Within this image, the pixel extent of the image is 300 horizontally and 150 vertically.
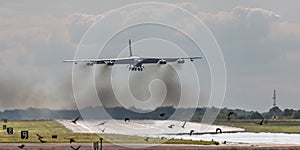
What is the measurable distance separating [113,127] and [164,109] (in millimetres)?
14799

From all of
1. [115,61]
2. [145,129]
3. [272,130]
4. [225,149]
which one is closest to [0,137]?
[115,61]

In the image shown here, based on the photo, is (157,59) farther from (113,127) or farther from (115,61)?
(113,127)

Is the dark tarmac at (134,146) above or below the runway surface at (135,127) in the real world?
below

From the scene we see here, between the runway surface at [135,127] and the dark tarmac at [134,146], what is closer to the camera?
the dark tarmac at [134,146]

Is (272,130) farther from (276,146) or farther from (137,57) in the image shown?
(276,146)

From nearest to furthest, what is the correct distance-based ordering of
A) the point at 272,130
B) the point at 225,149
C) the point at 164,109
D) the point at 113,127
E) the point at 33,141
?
the point at 225,149 < the point at 33,141 < the point at 164,109 < the point at 113,127 < the point at 272,130

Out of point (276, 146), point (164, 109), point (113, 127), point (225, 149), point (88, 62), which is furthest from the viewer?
point (113, 127)

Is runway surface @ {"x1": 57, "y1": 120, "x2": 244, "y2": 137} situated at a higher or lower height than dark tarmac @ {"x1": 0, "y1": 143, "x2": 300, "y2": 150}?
higher

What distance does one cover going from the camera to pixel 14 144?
396 ft

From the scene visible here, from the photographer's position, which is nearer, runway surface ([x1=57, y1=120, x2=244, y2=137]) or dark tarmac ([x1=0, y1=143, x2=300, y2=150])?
dark tarmac ([x1=0, y1=143, x2=300, y2=150])

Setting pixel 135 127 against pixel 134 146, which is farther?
pixel 135 127

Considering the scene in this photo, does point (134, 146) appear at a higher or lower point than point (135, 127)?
lower

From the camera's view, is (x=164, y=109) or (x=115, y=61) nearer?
(x=115, y=61)

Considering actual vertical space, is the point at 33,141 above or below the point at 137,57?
below
